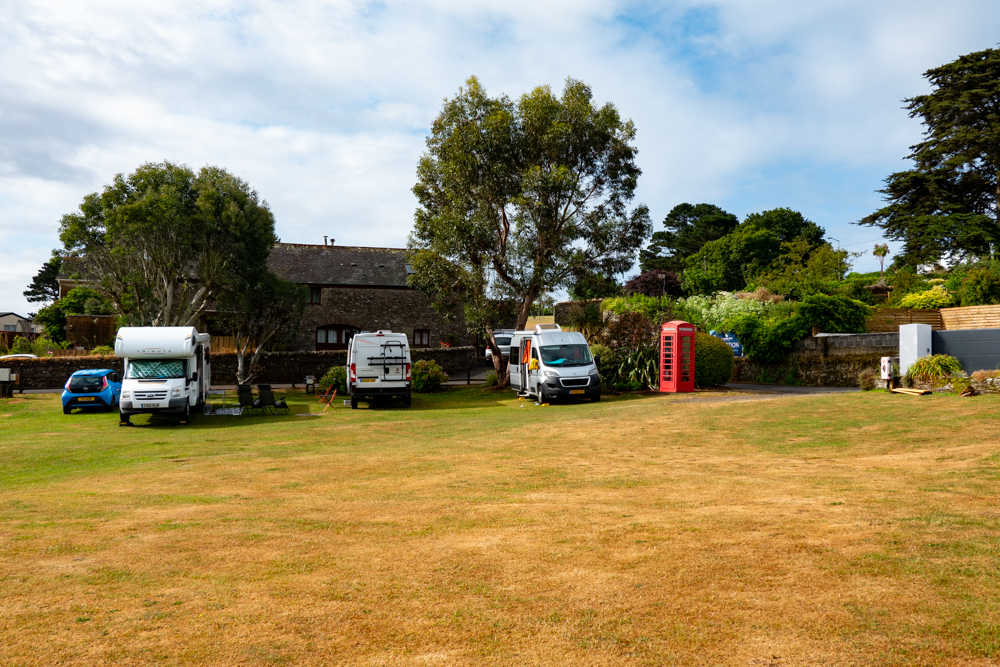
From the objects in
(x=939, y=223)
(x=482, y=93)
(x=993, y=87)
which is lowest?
(x=939, y=223)

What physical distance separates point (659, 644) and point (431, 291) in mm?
26333

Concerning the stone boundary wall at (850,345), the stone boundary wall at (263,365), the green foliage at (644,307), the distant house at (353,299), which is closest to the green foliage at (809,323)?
the stone boundary wall at (850,345)

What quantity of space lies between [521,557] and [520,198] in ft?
73.8

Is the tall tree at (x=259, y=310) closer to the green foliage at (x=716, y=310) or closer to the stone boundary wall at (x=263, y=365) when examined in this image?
the stone boundary wall at (x=263, y=365)

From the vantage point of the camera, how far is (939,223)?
3844 cm

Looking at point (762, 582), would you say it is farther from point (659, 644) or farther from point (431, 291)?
point (431, 291)

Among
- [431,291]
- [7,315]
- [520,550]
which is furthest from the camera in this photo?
[7,315]

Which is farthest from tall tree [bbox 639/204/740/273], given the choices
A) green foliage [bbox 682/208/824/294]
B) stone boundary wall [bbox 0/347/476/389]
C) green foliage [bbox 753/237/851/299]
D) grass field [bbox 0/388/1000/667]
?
grass field [bbox 0/388/1000/667]

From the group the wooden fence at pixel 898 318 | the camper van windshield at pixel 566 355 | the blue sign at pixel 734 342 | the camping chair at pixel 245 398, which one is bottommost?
the camping chair at pixel 245 398

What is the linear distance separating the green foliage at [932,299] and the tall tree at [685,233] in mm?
42702

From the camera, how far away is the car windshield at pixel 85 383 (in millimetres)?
21969

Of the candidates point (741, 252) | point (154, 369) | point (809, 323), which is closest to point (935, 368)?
point (809, 323)

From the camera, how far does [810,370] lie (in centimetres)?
2528

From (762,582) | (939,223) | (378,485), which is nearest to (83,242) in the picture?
(378,485)
